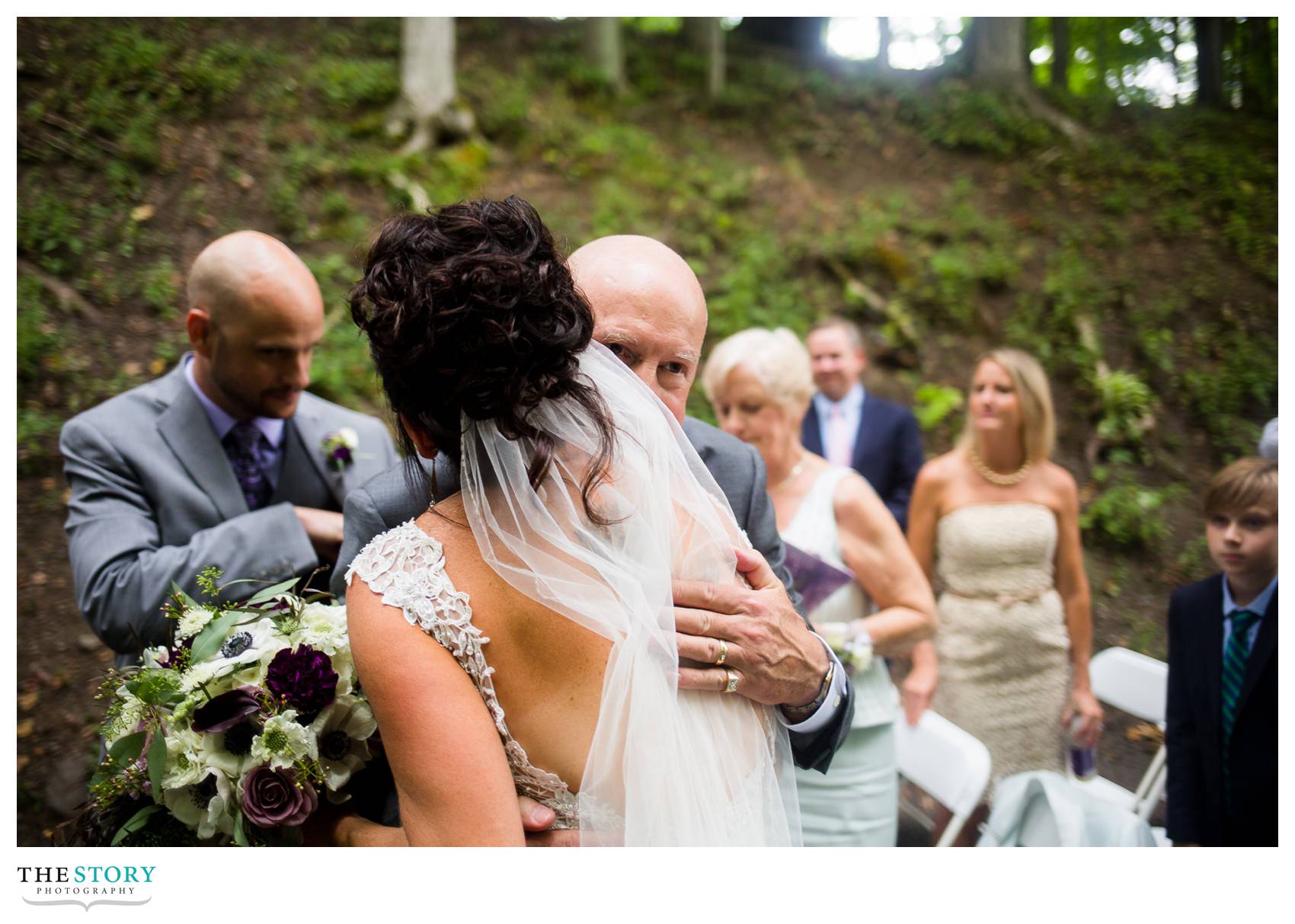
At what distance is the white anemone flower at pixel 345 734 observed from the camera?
176 cm

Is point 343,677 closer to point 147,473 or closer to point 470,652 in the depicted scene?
point 470,652

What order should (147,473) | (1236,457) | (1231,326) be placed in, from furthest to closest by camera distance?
(1231,326)
(1236,457)
(147,473)

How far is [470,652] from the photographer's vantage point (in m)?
1.40

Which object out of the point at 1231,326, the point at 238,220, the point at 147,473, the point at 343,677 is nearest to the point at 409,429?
the point at 343,677

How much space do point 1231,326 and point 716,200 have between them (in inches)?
204

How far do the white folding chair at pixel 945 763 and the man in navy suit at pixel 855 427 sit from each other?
1605 millimetres

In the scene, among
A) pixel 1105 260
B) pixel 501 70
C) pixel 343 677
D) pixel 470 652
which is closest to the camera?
pixel 470 652

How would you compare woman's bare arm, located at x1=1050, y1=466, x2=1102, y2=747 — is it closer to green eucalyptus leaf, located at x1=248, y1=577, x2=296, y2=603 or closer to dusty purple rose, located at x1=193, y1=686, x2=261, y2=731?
green eucalyptus leaf, located at x1=248, y1=577, x2=296, y2=603

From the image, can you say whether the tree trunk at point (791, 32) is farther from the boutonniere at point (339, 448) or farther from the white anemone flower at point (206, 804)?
the white anemone flower at point (206, 804)

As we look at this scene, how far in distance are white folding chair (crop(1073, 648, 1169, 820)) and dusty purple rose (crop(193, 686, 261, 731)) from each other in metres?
3.29

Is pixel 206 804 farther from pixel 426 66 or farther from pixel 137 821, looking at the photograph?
pixel 426 66

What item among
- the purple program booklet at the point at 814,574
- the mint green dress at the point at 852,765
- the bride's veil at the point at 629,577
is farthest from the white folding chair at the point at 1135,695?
the bride's veil at the point at 629,577

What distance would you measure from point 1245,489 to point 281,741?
3.08 m

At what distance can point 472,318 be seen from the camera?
4.34 feet
